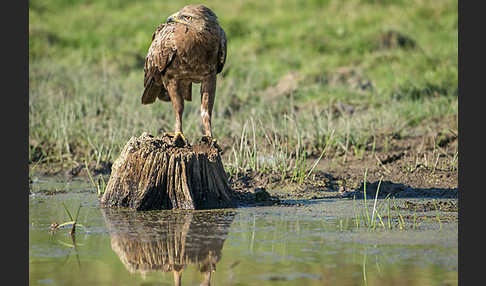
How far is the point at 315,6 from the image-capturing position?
18.4 metres

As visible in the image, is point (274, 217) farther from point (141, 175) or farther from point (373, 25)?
point (373, 25)

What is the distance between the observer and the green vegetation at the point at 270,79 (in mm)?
9289

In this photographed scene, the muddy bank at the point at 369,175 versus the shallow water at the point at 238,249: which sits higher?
the muddy bank at the point at 369,175

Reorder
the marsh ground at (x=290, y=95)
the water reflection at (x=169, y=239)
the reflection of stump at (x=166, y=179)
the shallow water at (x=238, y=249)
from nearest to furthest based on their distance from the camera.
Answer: the shallow water at (x=238, y=249), the water reflection at (x=169, y=239), the reflection of stump at (x=166, y=179), the marsh ground at (x=290, y=95)

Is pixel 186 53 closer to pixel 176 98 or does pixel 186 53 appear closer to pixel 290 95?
pixel 176 98

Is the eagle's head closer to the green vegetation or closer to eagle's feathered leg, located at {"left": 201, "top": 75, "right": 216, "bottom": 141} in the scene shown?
eagle's feathered leg, located at {"left": 201, "top": 75, "right": 216, "bottom": 141}

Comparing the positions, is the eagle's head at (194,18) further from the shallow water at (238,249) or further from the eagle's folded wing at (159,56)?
the shallow water at (238,249)

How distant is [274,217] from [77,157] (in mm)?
4220

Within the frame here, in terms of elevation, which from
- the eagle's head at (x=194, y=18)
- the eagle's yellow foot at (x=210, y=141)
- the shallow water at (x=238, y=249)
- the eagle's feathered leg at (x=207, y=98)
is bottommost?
the shallow water at (x=238, y=249)

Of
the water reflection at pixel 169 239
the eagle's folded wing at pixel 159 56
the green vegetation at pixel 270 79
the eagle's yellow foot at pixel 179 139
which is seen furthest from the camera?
the green vegetation at pixel 270 79

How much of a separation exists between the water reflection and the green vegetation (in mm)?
1939

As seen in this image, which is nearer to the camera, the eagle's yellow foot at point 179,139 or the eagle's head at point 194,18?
the eagle's head at point 194,18

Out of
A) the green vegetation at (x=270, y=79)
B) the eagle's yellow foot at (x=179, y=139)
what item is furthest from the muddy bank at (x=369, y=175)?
the eagle's yellow foot at (x=179, y=139)

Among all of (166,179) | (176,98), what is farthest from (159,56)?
(166,179)
